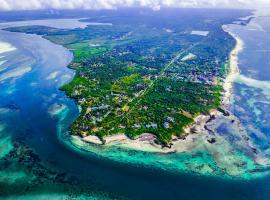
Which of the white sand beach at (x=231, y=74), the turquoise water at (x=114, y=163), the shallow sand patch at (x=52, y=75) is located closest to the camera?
the turquoise water at (x=114, y=163)

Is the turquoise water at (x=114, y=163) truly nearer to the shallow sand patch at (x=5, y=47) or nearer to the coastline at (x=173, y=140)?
the coastline at (x=173, y=140)

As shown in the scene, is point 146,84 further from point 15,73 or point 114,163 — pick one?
point 15,73

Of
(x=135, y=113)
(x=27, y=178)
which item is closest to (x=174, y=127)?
(x=135, y=113)

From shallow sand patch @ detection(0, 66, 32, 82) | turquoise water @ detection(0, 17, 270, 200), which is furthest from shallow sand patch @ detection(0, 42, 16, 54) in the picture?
turquoise water @ detection(0, 17, 270, 200)

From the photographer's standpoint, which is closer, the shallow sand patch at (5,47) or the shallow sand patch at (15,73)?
the shallow sand patch at (15,73)

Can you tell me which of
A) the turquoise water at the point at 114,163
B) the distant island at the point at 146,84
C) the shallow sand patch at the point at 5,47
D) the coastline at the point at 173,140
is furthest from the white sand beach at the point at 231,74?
the shallow sand patch at the point at 5,47

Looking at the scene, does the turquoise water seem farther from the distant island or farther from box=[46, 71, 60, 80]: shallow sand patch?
box=[46, 71, 60, 80]: shallow sand patch

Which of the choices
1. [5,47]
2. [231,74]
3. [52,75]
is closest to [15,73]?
[52,75]
